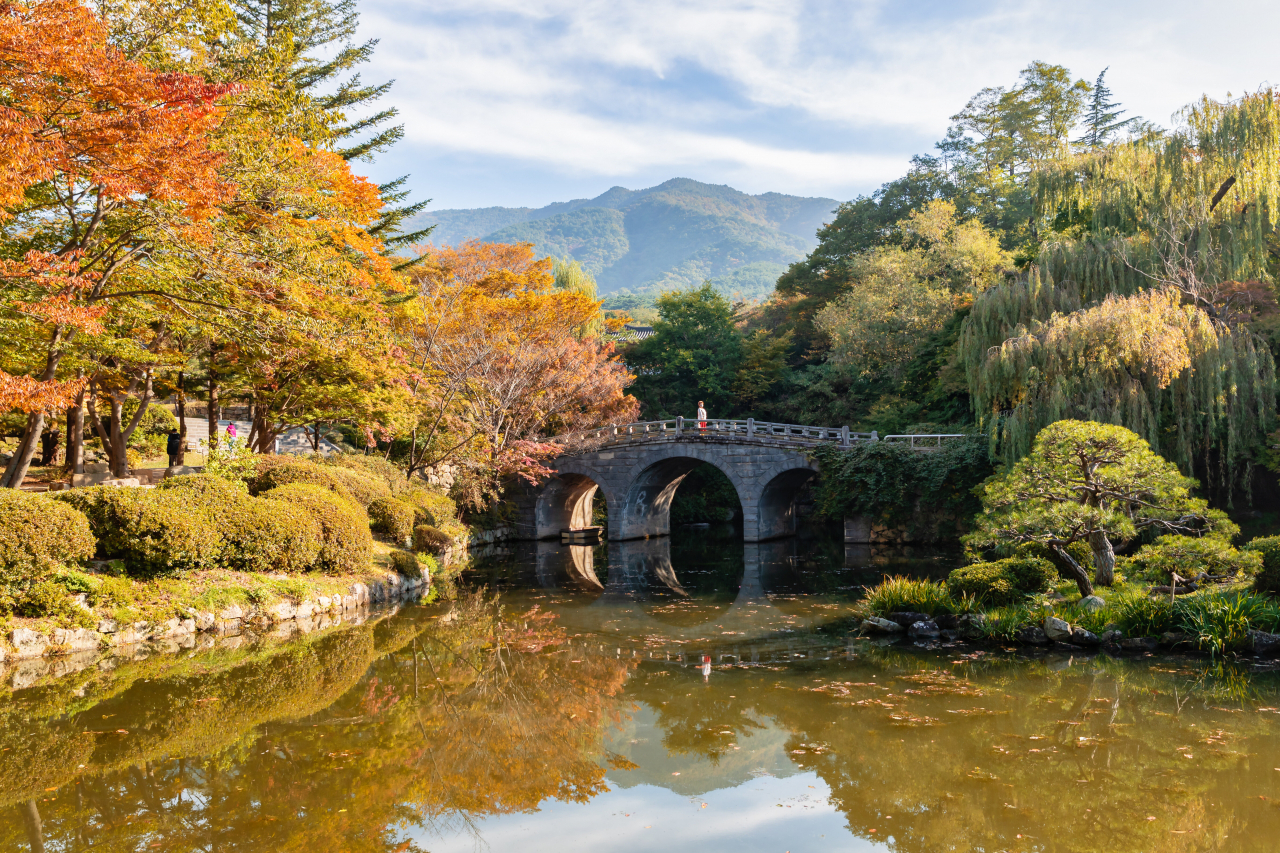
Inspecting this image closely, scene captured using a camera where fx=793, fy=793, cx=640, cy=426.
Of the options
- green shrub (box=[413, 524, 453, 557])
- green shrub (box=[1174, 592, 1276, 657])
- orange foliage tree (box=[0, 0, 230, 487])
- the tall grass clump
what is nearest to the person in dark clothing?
green shrub (box=[413, 524, 453, 557])

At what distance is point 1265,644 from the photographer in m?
7.82

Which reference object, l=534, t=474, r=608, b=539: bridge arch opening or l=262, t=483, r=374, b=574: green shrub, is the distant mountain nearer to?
l=534, t=474, r=608, b=539: bridge arch opening

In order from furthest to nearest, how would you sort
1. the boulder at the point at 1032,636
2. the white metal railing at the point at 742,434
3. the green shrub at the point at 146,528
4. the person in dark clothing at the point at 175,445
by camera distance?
the white metal railing at the point at 742,434
the person in dark clothing at the point at 175,445
the green shrub at the point at 146,528
the boulder at the point at 1032,636

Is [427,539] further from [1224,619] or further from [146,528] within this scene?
[1224,619]

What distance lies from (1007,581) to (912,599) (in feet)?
3.73

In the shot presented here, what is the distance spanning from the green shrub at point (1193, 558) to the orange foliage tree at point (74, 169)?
11823 mm

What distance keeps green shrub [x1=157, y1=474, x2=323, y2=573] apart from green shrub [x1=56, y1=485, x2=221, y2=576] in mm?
333

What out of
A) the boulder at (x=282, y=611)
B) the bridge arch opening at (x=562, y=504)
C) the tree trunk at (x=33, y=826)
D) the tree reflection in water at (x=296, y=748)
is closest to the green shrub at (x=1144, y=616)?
the tree reflection in water at (x=296, y=748)

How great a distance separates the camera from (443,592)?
13.9 meters

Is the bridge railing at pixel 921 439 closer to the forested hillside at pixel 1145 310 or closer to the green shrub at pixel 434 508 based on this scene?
the forested hillside at pixel 1145 310

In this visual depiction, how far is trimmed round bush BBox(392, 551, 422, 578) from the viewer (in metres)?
13.8

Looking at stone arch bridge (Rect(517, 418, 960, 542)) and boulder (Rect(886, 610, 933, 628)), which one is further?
stone arch bridge (Rect(517, 418, 960, 542))

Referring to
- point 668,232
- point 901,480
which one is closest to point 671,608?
point 901,480

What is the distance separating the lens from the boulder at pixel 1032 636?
28.8 ft
